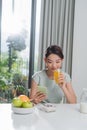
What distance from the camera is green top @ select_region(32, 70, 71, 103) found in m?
2.41

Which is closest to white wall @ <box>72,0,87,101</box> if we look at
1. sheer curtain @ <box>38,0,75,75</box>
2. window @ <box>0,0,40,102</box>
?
sheer curtain @ <box>38,0,75,75</box>

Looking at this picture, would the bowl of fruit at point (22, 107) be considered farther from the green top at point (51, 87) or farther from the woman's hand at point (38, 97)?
the green top at point (51, 87)

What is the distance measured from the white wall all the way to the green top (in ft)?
4.24

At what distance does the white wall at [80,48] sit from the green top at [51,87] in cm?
129

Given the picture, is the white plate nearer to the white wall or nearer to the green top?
the green top

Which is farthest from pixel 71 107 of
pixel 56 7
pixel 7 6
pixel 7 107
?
pixel 7 6

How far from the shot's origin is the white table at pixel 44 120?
4.80ft

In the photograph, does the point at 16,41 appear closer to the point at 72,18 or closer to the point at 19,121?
the point at 72,18

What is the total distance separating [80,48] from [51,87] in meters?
1.40

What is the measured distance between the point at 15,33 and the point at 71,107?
210cm

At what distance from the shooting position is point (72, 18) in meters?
3.68

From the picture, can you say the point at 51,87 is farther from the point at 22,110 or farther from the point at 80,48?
the point at 80,48

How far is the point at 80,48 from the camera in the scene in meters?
3.69

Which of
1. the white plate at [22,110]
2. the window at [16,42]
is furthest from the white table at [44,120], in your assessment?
the window at [16,42]
